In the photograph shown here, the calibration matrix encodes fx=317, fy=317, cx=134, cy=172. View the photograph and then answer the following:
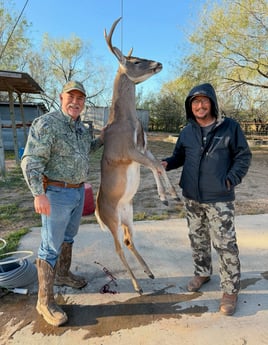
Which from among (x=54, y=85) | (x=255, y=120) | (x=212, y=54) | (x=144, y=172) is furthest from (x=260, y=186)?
(x=54, y=85)

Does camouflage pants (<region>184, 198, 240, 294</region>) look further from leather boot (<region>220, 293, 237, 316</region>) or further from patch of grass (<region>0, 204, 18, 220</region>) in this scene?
patch of grass (<region>0, 204, 18, 220</region>)

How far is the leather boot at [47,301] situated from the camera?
267 cm

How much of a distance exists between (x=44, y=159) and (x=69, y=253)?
1145 millimetres

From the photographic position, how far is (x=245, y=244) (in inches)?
165

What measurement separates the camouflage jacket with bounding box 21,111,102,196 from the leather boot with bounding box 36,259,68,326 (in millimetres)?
696

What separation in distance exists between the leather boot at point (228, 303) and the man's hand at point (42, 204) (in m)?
1.74

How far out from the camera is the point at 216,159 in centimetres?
279

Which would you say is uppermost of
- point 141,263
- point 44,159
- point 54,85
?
point 54,85

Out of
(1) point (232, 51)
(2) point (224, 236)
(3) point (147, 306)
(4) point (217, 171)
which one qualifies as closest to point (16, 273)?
(3) point (147, 306)

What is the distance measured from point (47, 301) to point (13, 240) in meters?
1.75

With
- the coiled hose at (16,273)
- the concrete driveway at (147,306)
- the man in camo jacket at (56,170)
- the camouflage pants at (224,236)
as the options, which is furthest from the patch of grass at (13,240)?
the camouflage pants at (224,236)

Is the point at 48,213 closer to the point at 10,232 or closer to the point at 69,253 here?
the point at 69,253

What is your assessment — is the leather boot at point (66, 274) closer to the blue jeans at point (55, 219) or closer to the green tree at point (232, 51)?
the blue jeans at point (55, 219)

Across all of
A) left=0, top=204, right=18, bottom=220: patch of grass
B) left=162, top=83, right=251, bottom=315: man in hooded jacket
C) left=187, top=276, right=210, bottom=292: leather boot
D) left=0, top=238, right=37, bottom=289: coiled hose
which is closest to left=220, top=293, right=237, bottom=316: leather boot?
left=162, top=83, right=251, bottom=315: man in hooded jacket
